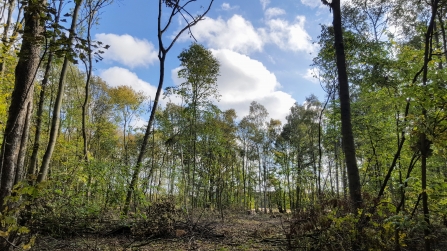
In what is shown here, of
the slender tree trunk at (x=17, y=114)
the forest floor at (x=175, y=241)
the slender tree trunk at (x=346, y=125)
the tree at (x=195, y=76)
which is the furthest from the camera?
the tree at (x=195, y=76)

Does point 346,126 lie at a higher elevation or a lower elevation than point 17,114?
higher

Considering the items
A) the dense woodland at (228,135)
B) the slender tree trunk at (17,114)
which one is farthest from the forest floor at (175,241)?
the slender tree trunk at (17,114)

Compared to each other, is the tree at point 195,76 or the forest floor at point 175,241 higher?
the tree at point 195,76

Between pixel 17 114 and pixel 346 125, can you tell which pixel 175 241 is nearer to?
pixel 346 125

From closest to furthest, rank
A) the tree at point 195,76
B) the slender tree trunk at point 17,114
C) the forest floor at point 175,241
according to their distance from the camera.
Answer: the slender tree trunk at point 17,114 → the forest floor at point 175,241 → the tree at point 195,76

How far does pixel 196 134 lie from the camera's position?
13734mm

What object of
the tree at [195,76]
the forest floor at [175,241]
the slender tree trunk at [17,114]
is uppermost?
the tree at [195,76]

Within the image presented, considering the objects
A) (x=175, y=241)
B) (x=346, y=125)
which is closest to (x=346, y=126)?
(x=346, y=125)

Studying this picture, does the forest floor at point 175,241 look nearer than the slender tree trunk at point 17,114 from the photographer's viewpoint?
No

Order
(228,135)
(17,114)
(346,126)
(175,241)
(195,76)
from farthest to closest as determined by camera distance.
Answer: (228,135) → (195,76) → (175,241) → (346,126) → (17,114)

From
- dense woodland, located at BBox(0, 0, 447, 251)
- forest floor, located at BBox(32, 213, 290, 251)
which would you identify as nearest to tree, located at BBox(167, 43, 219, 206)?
dense woodland, located at BBox(0, 0, 447, 251)

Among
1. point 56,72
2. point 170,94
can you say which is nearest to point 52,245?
point 170,94

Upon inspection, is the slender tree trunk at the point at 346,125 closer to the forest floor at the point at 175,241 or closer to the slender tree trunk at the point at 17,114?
the forest floor at the point at 175,241

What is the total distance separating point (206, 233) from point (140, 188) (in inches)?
86.1
